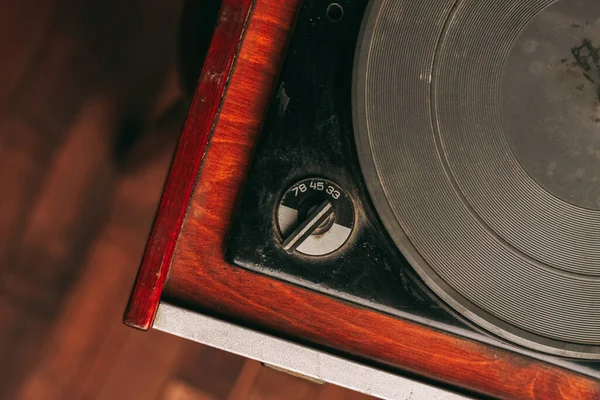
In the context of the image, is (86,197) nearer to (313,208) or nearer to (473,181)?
(313,208)

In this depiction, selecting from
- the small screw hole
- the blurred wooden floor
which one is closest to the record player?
the small screw hole

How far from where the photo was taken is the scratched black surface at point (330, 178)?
24.9 inches

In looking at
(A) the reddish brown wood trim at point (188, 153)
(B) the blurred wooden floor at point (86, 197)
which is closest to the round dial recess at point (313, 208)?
(A) the reddish brown wood trim at point (188, 153)

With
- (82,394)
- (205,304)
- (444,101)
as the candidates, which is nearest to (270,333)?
(205,304)

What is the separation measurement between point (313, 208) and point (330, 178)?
0.04m

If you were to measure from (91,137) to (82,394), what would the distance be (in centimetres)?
42

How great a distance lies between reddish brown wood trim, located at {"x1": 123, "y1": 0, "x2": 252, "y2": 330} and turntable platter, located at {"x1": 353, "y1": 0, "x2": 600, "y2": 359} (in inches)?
5.5

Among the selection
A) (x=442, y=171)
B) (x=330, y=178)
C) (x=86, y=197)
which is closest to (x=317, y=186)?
(x=330, y=178)

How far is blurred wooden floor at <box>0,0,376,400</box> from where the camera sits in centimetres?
100

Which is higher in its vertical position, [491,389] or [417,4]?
[417,4]

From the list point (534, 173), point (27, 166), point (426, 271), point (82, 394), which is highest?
point (534, 173)

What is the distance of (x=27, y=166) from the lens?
1.01m

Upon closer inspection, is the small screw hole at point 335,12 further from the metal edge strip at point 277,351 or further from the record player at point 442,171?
the metal edge strip at point 277,351

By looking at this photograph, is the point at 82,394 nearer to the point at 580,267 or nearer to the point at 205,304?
the point at 205,304
